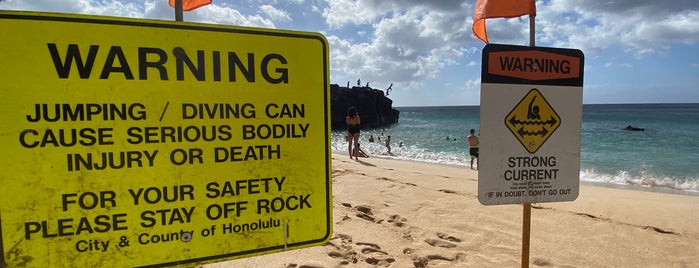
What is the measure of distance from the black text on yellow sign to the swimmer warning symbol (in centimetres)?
112

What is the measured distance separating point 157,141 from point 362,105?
56391 millimetres

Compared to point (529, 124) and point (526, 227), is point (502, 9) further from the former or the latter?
point (526, 227)

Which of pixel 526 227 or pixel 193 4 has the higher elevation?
pixel 193 4

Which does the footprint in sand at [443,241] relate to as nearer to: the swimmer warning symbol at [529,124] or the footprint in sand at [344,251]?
the footprint in sand at [344,251]

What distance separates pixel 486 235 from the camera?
13.9 ft

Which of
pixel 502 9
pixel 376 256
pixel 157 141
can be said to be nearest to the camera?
pixel 157 141

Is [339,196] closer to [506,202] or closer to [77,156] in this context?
[506,202]

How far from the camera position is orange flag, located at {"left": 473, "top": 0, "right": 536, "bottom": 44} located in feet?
8.68

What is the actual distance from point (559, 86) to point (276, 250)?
1.87m

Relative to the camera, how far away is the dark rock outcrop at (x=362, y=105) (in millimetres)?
54062

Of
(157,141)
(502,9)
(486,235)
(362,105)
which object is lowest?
(486,235)

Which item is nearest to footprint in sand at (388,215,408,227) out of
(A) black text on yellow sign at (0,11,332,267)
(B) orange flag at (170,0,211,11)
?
(B) orange flag at (170,0,211,11)

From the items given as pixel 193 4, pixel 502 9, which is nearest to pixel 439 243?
pixel 502 9

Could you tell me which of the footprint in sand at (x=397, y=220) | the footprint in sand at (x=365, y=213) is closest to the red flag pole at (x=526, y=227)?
the footprint in sand at (x=397, y=220)
